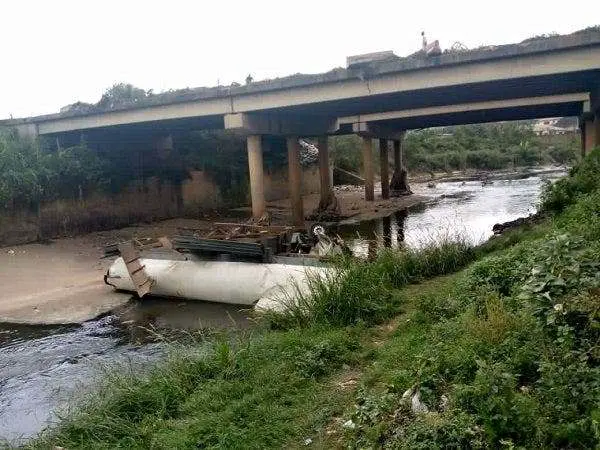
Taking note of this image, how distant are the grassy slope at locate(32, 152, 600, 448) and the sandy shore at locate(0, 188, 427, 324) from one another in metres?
6.17

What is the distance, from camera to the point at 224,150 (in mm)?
32219

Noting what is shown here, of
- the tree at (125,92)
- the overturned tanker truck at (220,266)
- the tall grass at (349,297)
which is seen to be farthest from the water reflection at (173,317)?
the tree at (125,92)

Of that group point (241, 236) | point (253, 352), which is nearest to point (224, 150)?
point (241, 236)

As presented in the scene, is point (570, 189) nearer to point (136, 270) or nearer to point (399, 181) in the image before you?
point (136, 270)

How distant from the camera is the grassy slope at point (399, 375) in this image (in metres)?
4.08

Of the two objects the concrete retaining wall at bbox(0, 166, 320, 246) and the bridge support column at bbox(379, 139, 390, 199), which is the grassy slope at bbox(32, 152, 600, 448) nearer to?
the concrete retaining wall at bbox(0, 166, 320, 246)

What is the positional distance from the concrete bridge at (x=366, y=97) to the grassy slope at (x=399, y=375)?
24.5ft

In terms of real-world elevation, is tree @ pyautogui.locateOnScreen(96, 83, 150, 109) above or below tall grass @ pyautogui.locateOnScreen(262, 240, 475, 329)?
above

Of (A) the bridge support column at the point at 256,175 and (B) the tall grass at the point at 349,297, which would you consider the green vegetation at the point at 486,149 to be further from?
(B) the tall grass at the point at 349,297

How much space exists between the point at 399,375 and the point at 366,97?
13.6m

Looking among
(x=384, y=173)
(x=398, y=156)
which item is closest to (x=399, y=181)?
(x=398, y=156)

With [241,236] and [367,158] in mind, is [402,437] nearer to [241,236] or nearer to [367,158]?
[241,236]

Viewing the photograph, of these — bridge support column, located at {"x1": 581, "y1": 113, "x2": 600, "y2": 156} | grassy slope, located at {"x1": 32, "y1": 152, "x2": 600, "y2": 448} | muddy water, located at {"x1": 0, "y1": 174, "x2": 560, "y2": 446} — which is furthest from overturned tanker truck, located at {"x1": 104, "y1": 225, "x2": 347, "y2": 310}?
bridge support column, located at {"x1": 581, "y1": 113, "x2": 600, "y2": 156}

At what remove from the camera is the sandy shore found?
12820mm
